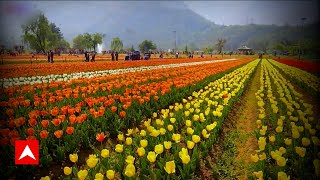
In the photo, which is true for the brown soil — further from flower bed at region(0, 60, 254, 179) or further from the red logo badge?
the red logo badge

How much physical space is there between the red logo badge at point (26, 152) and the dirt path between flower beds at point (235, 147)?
2941 millimetres

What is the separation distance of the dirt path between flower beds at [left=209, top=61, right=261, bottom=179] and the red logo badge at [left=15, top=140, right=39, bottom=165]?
2.94 meters

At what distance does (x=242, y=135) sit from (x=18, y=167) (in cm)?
493

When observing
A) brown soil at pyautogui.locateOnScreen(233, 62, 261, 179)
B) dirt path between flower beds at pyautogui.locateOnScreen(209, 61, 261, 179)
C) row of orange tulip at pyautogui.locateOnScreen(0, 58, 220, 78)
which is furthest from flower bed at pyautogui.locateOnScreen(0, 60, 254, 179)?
row of orange tulip at pyautogui.locateOnScreen(0, 58, 220, 78)

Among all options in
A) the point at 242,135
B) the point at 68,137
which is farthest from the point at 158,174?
the point at 242,135

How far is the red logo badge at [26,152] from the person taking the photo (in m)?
4.30

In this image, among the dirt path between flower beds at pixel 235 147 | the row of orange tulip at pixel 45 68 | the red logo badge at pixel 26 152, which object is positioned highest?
the row of orange tulip at pixel 45 68

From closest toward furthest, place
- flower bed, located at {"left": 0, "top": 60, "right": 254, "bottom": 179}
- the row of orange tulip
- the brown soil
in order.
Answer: flower bed, located at {"left": 0, "top": 60, "right": 254, "bottom": 179}, the brown soil, the row of orange tulip

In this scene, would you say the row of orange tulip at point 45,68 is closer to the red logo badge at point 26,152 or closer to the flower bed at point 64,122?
the flower bed at point 64,122

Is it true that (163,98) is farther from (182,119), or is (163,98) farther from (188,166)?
(188,166)

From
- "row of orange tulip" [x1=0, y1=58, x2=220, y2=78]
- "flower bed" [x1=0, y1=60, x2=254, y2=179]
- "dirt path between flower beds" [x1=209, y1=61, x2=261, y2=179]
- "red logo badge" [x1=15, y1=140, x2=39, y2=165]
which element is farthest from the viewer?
"row of orange tulip" [x1=0, y1=58, x2=220, y2=78]

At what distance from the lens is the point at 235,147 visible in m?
6.05

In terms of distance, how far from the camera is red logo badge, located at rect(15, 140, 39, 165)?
4301 millimetres

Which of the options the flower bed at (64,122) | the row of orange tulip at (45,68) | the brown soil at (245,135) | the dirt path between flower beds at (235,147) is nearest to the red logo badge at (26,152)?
the flower bed at (64,122)
